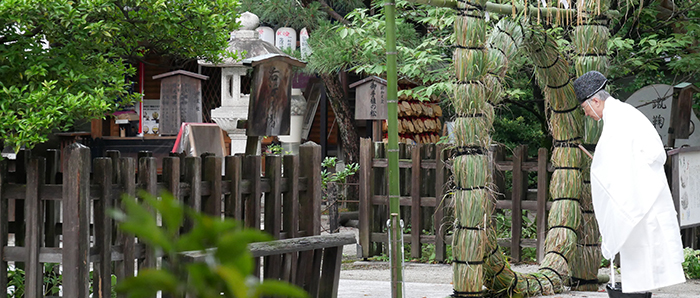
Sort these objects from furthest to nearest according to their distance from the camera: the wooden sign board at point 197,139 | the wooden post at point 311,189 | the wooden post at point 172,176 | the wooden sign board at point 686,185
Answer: the wooden sign board at point 197,139 < the wooden sign board at point 686,185 < the wooden post at point 311,189 < the wooden post at point 172,176

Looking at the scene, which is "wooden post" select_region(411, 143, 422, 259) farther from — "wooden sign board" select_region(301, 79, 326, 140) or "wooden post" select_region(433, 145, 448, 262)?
"wooden sign board" select_region(301, 79, 326, 140)

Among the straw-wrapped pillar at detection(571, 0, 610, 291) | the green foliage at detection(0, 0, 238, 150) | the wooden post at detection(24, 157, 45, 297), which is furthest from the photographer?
the straw-wrapped pillar at detection(571, 0, 610, 291)

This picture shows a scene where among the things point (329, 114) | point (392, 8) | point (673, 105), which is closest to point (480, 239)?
point (392, 8)

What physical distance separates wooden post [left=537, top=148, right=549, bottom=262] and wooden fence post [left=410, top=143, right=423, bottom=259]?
1392 mm

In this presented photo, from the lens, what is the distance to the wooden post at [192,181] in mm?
4648

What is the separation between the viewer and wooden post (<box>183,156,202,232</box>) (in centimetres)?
465

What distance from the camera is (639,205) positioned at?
471 centimetres

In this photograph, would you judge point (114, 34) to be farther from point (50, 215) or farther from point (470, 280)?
point (470, 280)

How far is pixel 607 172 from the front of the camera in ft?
15.9

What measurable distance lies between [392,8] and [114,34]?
175 centimetres

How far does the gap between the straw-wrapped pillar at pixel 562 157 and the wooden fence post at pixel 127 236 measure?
3466mm

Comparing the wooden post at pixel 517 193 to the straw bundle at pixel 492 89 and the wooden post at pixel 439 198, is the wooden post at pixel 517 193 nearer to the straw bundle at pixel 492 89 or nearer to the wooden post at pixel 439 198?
the wooden post at pixel 439 198

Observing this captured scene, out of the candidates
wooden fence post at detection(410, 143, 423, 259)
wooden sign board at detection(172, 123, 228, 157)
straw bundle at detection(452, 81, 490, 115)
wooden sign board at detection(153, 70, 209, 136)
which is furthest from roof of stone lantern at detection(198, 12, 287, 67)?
straw bundle at detection(452, 81, 490, 115)

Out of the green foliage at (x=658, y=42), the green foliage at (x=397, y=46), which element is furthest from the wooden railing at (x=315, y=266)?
the green foliage at (x=658, y=42)
